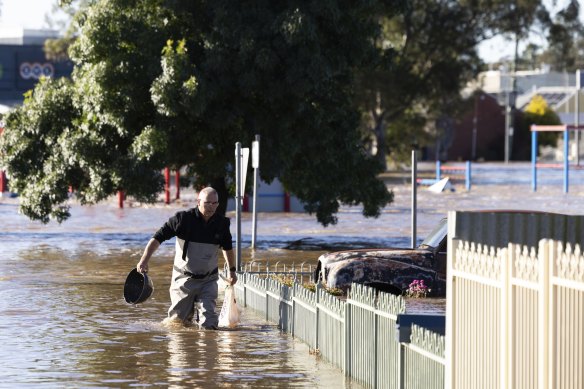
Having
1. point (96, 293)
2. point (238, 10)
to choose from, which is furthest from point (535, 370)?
point (238, 10)

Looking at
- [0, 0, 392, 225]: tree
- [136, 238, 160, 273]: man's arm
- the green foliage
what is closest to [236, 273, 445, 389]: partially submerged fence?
[136, 238, 160, 273]: man's arm

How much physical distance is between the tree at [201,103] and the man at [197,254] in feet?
37.8

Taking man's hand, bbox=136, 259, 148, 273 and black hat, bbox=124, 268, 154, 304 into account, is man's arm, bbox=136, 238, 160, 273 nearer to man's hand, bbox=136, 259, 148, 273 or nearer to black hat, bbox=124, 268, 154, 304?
man's hand, bbox=136, 259, 148, 273

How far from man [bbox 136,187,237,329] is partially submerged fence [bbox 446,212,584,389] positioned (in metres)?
5.04

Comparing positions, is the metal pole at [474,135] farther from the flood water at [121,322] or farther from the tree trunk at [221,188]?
the tree trunk at [221,188]

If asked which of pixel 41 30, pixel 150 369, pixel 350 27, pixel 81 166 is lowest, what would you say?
pixel 150 369

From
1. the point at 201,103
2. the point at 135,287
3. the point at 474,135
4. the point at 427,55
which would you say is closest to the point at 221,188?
the point at 201,103

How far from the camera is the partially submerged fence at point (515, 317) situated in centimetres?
779

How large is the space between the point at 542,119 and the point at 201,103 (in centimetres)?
11087

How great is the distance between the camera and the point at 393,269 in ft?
56.1

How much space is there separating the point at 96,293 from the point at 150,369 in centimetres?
739

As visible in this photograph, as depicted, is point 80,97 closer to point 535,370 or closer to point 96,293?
point 96,293

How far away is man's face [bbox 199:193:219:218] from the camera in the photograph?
15.4 m

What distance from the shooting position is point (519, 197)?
53.4 meters
